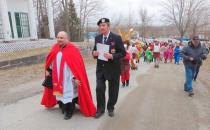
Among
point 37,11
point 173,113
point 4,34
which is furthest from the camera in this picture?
point 37,11

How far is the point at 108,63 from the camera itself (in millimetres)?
5398

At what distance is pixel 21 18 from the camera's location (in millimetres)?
26172

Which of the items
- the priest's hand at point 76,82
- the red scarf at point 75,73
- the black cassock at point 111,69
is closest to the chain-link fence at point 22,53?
the red scarf at point 75,73

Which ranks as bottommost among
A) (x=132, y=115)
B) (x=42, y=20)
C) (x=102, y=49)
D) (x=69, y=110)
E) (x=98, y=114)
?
(x=132, y=115)

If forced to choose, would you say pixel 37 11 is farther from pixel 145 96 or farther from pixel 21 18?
pixel 145 96

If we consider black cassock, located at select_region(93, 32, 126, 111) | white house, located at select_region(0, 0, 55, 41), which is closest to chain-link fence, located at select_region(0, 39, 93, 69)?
white house, located at select_region(0, 0, 55, 41)

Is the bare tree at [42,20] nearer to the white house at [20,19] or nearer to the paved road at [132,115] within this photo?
the white house at [20,19]

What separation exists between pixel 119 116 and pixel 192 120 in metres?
1.53

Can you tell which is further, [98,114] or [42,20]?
[42,20]

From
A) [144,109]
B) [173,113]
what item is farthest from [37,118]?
[173,113]

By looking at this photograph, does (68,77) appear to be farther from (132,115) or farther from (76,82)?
(132,115)

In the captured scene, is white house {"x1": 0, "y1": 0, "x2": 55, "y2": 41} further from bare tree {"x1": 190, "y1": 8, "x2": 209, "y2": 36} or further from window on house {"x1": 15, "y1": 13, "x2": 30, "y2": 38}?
bare tree {"x1": 190, "y1": 8, "x2": 209, "y2": 36}

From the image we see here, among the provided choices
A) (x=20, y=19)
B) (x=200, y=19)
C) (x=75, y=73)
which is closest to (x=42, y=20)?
(x=20, y=19)

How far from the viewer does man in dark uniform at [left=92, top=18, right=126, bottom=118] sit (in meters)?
5.27
